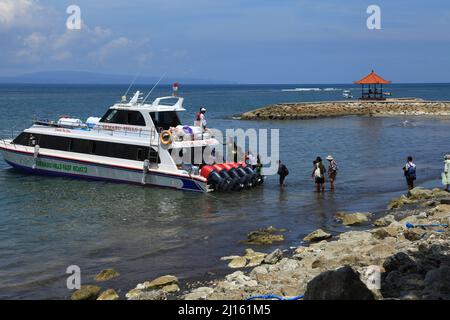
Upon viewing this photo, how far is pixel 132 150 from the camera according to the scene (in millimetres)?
25172

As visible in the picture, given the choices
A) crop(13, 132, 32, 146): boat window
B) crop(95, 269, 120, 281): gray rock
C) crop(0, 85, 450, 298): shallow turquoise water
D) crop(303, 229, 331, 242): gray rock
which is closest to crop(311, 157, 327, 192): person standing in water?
crop(0, 85, 450, 298): shallow turquoise water

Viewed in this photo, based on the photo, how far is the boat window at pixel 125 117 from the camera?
25.8m

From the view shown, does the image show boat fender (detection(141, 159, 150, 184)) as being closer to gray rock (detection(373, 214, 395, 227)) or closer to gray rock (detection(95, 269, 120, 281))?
gray rock (detection(373, 214, 395, 227))

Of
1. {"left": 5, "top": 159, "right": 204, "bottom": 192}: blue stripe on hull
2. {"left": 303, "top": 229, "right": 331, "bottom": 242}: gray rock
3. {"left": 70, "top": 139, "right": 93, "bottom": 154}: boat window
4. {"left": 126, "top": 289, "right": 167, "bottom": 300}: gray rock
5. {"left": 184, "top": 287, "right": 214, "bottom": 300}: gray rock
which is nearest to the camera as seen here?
{"left": 184, "top": 287, "right": 214, "bottom": 300}: gray rock

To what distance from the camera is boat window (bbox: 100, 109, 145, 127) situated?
25756mm

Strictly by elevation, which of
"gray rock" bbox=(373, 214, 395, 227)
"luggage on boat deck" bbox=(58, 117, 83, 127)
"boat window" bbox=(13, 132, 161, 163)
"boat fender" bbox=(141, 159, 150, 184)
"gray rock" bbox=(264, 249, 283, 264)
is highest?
"luggage on boat deck" bbox=(58, 117, 83, 127)

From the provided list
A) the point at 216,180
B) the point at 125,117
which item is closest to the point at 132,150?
the point at 125,117

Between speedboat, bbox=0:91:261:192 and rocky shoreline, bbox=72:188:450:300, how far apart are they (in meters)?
7.31

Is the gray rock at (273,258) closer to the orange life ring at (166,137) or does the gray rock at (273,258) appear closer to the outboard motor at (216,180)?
the outboard motor at (216,180)

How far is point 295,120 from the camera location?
67.8 metres

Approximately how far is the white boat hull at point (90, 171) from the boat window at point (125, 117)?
6.66 ft
